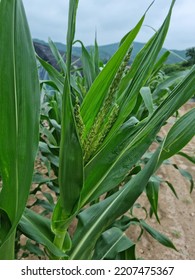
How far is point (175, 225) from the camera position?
65.7 inches

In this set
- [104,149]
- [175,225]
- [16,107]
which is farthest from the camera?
[175,225]

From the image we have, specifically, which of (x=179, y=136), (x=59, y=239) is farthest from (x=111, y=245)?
(x=179, y=136)

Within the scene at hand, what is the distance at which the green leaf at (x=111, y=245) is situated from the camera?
691 mm

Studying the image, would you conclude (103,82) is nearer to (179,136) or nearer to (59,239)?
(179,136)

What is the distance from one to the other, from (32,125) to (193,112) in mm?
316

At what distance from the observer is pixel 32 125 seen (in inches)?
14.8

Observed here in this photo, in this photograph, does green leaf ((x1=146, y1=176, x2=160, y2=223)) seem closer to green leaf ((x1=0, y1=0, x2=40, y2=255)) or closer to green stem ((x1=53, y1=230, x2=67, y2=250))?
green stem ((x1=53, y1=230, x2=67, y2=250))

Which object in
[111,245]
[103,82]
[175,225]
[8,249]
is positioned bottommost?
[175,225]

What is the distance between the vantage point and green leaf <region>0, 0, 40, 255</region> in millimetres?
338

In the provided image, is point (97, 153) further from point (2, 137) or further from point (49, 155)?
point (49, 155)

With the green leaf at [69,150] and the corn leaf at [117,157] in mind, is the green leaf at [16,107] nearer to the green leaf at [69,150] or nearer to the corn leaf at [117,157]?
the green leaf at [69,150]

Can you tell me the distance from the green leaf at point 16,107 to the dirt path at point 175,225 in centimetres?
107

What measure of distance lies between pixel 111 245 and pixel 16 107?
0.46 m
